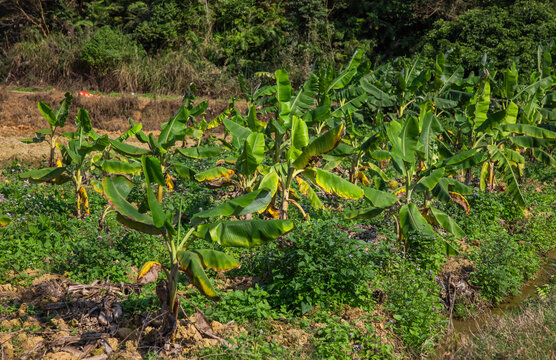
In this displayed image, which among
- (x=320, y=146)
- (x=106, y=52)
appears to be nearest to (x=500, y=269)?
(x=320, y=146)

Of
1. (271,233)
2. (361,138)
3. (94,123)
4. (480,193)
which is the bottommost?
(94,123)

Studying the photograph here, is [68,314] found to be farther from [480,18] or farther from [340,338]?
[480,18]

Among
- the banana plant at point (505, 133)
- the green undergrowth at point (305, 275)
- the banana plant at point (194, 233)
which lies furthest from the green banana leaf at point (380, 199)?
the banana plant at point (505, 133)

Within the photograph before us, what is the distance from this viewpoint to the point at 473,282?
5.98m

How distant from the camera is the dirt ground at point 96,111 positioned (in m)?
11.7

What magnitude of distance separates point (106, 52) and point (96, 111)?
3371 mm

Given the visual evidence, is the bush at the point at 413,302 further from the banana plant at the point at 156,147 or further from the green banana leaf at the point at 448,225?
the banana plant at the point at 156,147

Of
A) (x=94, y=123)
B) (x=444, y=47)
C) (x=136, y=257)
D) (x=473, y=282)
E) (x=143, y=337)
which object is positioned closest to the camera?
(x=143, y=337)

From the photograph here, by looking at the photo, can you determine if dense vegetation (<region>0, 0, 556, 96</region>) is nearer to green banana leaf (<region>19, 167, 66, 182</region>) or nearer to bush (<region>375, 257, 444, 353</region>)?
bush (<region>375, 257, 444, 353</region>)

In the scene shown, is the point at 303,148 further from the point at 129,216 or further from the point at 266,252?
the point at 129,216

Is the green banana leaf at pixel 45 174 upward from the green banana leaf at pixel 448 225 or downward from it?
upward

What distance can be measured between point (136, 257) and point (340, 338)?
2511 millimetres

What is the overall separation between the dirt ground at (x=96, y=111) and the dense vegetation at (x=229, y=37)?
218 centimetres

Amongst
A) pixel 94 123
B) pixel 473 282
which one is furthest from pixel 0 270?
pixel 94 123
